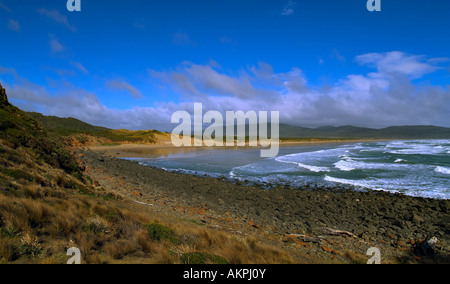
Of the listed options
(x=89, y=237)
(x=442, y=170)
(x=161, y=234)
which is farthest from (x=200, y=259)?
(x=442, y=170)

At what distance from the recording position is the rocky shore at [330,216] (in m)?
7.23

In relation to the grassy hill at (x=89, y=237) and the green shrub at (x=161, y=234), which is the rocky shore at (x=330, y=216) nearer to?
the grassy hill at (x=89, y=237)

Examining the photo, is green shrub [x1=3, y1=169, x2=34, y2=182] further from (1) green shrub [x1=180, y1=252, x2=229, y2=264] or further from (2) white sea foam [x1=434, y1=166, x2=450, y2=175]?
(2) white sea foam [x1=434, y1=166, x2=450, y2=175]

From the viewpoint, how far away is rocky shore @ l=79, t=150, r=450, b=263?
23.7 ft

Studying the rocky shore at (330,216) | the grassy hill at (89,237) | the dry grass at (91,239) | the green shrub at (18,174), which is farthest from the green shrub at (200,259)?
the green shrub at (18,174)

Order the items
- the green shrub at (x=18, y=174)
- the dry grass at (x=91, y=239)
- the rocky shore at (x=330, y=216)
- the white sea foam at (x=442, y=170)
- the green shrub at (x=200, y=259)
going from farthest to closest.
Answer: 1. the white sea foam at (x=442, y=170)
2. the green shrub at (x=18, y=174)
3. the rocky shore at (x=330, y=216)
4. the green shrub at (x=200, y=259)
5. the dry grass at (x=91, y=239)

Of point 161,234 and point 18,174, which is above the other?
point 18,174

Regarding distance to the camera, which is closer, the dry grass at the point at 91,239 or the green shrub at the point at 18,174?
the dry grass at the point at 91,239

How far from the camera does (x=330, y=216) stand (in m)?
10.6

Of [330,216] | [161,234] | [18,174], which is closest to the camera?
[161,234]

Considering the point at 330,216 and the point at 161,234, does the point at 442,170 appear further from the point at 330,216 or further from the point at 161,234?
the point at 161,234

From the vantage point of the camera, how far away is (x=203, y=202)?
493 inches

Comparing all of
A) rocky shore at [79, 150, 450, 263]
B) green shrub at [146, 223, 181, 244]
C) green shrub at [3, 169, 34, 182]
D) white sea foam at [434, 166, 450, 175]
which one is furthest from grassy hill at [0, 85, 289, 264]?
white sea foam at [434, 166, 450, 175]
